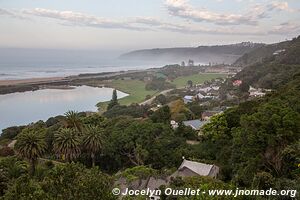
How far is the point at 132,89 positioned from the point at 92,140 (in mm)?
62630

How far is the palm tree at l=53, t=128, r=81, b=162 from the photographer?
2164 cm

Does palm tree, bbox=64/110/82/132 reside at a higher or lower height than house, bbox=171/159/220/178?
higher

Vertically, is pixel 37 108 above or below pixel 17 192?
below

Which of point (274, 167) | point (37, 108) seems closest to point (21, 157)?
point (274, 167)

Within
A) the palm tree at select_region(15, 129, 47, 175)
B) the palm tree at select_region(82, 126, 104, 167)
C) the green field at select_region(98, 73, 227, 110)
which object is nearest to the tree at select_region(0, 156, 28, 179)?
the palm tree at select_region(15, 129, 47, 175)

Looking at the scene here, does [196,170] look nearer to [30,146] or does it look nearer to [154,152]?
[154,152]

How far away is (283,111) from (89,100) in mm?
51962

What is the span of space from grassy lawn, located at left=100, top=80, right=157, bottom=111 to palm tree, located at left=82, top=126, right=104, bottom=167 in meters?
36.1

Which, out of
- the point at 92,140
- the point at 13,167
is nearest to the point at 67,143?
the point at 92,140

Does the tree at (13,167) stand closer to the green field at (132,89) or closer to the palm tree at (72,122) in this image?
the palm tree at (72,122)

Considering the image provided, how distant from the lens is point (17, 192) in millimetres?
7559

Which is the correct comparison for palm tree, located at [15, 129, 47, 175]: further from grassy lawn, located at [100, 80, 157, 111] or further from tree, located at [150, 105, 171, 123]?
grassy lawn, located at [100, 80, 157, 111]

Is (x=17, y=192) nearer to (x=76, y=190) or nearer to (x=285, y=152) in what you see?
(x=76, y=190)

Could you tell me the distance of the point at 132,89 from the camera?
278 feet
